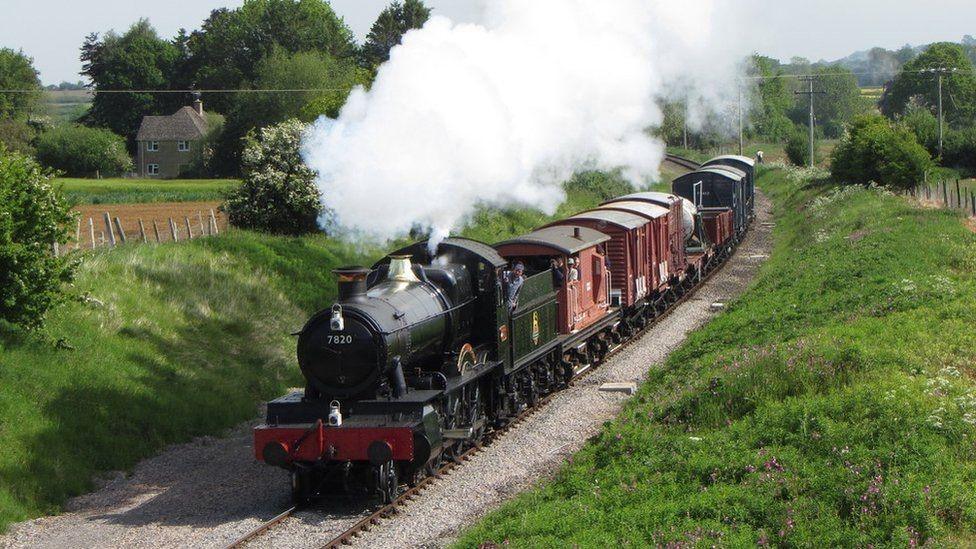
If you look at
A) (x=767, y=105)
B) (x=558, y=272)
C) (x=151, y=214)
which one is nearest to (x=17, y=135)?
(x=151, y=214)

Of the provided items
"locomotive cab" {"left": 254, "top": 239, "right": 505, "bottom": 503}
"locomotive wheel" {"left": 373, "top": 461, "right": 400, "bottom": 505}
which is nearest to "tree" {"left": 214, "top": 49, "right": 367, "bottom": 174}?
"locomotive cab" {"left": 254, "top": 239, "right": 505, "bottom": 503}

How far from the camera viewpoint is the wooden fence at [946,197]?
37.7 m

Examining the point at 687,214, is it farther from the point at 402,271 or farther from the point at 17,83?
the point at 17,83

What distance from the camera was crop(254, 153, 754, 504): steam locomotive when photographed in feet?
42.5

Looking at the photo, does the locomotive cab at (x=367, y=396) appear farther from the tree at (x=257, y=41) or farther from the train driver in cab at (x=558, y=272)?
the tree at (x=257, y=41)

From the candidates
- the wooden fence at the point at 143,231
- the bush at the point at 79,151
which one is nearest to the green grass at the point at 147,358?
the wooden fence at the point at 143,231

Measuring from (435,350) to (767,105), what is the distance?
8511cm

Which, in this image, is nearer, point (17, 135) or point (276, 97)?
point (276, 97)

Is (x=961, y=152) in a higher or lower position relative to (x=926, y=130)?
lower

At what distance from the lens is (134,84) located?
98312 millimetres

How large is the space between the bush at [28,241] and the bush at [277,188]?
11.5m

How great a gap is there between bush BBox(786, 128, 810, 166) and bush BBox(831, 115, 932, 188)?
30.2 meters

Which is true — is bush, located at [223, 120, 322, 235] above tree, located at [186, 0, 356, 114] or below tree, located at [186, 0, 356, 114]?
below

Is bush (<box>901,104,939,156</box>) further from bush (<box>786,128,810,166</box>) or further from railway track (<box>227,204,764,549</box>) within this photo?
railway track (<box>227,204,764,549</box>)
